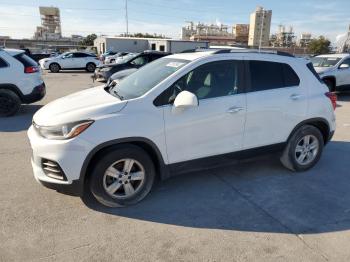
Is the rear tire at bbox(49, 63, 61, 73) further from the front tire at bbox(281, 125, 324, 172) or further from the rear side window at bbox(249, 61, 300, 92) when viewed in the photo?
the front tire at bbox(281, 125, 324, 172)

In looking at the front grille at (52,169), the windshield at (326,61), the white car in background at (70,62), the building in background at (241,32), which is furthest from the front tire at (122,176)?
the building in background at (241,32)

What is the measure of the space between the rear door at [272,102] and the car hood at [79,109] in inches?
66.4

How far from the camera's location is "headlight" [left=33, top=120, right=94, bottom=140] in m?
3.14

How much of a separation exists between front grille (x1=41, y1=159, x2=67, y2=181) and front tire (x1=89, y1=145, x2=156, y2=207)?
0.31 meters

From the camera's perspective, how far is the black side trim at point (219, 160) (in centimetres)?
370

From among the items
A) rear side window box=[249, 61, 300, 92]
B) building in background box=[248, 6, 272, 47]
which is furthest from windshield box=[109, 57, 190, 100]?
building in background box=[248, 6, 272, 47]

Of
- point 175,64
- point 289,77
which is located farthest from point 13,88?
point 289,77

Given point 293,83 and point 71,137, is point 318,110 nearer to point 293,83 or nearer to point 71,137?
point 293,83

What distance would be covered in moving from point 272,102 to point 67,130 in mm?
2571

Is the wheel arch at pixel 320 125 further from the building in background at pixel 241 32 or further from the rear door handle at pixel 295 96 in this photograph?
the building in background at pixel 241 32

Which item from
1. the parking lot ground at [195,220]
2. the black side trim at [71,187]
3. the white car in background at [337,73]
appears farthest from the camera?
the white car in background at [337,73]

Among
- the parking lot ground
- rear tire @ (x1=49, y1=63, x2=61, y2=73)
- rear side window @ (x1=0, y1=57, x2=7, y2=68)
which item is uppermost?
rear side window @ (x1=0, y1=57, x2=7, y2=68)

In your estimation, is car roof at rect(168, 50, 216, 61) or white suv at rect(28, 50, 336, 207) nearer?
white suv at rect(28, 50, 336, 207)

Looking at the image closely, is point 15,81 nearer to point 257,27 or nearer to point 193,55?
point 193,55
